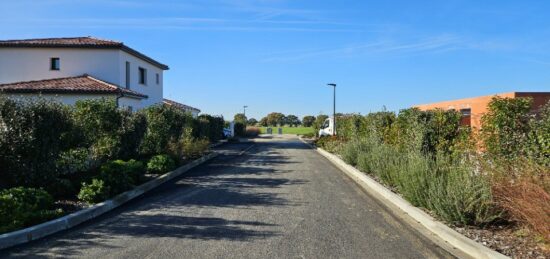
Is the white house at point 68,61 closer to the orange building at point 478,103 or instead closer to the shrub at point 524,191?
the orange building at point 478,103

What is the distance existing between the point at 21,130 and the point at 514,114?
9.24 m

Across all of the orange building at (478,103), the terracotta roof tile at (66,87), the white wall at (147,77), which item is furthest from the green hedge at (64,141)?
the white wall at (147,77)

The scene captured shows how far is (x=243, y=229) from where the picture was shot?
7582 millimetres

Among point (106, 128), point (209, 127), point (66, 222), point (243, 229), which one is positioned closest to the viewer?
point (243, 229)

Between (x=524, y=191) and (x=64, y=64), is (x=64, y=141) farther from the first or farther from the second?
(x=64, y=64)

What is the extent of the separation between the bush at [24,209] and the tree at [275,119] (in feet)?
403

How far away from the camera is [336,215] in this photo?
29.1 ft

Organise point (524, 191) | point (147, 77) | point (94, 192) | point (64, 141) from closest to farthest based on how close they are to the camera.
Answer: point (524, 191)
point (94, 192)
point (64, 141)
point (147, 77)

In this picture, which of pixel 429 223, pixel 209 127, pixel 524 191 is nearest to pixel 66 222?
pixel 429 223

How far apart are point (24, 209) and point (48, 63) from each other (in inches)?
1063

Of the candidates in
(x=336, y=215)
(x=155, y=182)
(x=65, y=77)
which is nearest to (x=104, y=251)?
(x=336, y=215)

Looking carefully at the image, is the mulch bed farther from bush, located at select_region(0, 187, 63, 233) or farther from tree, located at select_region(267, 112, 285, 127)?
tree, located at select_region(267, 112, 285, 127)

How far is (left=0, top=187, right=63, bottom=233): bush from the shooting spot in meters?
7.14

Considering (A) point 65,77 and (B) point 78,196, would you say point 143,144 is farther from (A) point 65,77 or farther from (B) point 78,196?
(A) point 65,77
